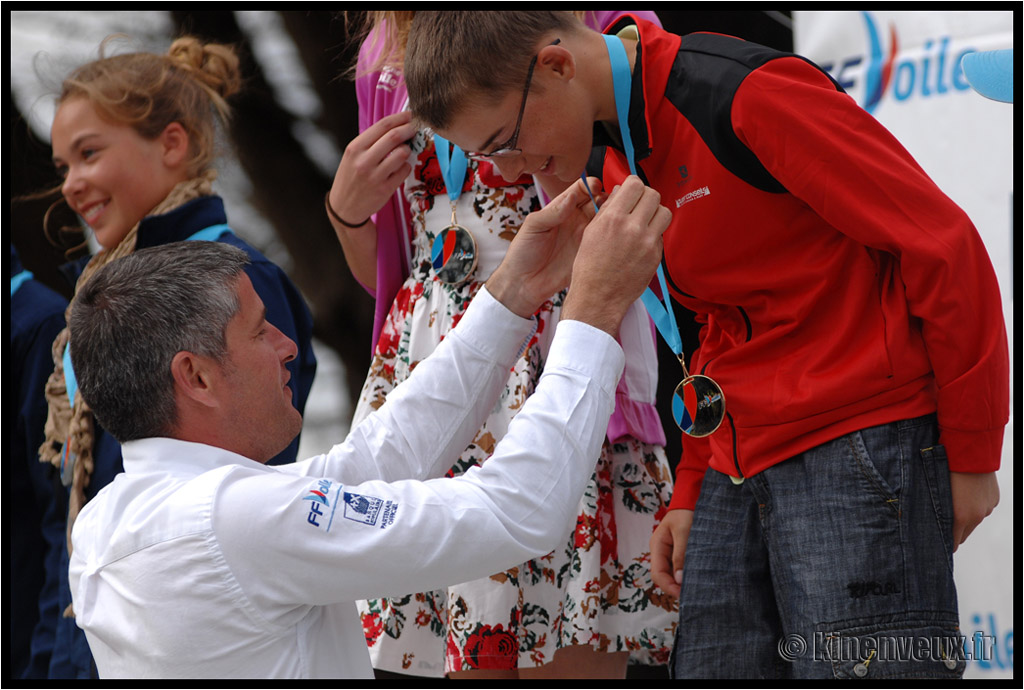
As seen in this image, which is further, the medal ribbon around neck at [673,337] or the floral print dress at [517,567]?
the floral print dress at [517,567]

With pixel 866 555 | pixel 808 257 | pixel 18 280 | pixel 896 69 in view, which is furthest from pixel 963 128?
pixel 18 280

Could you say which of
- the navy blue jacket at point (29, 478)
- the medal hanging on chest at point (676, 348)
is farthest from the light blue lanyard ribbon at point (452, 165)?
the navy blue jacket at point (29, 478)

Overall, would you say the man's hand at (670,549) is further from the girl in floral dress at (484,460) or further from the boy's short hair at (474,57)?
the boy's short hair at (474,57)

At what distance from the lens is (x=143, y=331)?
1.41 m

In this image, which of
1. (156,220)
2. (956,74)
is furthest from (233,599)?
(956,74)

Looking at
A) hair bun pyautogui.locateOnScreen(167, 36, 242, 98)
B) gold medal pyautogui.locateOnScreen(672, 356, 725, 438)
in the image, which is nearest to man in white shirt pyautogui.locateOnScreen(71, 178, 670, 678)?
gold medal pyautogui.locateOnScreen(672, 356, 725, 438)

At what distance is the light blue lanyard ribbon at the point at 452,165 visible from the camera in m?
1.96

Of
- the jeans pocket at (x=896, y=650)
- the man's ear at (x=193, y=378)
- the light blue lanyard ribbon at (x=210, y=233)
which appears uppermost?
the light blue lanyard ribbon at (x=210, y=233)

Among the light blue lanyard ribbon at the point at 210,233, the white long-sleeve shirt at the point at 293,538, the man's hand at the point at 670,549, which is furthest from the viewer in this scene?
the light blue lanyard ribbon at the point at 210,233

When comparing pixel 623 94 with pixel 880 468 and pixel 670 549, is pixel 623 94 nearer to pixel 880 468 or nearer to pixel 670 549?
pixel 880 468

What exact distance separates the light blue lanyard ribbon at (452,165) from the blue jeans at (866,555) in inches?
31.5

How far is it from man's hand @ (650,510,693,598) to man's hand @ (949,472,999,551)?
0.44 m

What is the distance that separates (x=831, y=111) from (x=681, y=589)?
0.77m

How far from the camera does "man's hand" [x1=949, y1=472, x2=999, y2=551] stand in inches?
56.2
